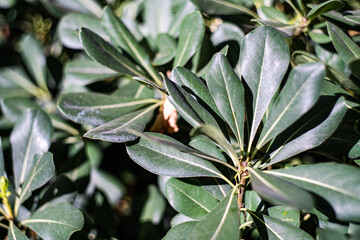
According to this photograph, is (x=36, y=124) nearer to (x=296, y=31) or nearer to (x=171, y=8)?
(x=171, y=8)

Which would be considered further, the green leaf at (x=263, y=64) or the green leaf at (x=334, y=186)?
the green leaf at (x=263, y=64)

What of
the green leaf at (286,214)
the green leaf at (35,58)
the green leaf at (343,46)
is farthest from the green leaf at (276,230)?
the green leaf at (35,58)

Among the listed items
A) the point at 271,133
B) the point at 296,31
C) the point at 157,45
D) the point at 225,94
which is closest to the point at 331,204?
the point at 271,133

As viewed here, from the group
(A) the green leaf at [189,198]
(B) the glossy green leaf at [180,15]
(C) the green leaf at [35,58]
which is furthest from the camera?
(C) the green leaf at [35,58]

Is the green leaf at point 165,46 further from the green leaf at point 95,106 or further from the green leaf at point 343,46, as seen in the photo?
the green leaf at point 343,46

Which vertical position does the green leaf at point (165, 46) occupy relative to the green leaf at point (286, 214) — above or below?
above

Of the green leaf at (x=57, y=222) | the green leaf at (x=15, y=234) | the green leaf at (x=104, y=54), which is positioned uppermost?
the green leaf at (x=104, y=54)

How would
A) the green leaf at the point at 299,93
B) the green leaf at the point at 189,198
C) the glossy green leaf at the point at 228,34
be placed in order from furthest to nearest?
the glossy green leaf at the point at 228,34, the green leaf at the point at 189,198, the green leaf at the point at 299,93
